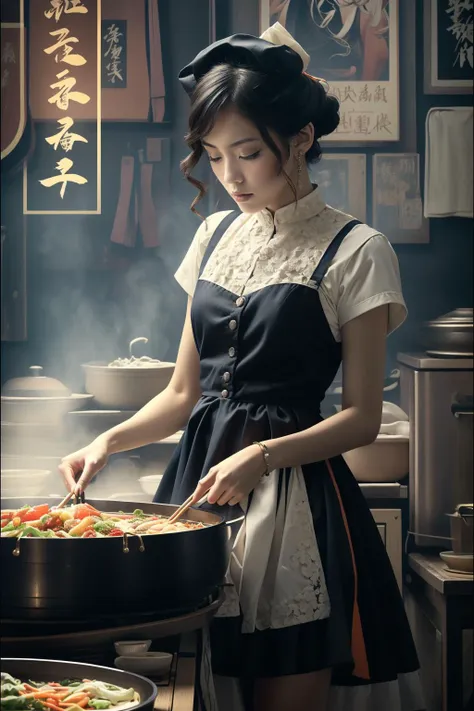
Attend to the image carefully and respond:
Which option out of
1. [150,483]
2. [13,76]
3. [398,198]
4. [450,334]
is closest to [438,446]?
[450,334]

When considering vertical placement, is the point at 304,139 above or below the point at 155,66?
below

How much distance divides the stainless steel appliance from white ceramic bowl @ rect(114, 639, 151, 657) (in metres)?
1.57

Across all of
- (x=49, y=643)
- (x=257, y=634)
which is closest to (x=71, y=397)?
(x=257, y=634)

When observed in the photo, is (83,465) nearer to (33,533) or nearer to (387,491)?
(33,533)

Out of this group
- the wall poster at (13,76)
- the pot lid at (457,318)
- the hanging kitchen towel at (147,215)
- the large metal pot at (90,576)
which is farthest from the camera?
the hanging kitchen towel at (147,215)

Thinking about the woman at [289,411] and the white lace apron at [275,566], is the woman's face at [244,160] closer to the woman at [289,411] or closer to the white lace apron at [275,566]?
the woman at [289,411]

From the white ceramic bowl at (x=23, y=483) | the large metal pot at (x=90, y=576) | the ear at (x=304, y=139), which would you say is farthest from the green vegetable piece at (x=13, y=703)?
the white ceramic bowl at (x=23, y=483)

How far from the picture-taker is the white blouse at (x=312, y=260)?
1521mm

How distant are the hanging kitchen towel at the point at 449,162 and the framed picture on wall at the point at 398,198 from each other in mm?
124

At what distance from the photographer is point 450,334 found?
2521mm

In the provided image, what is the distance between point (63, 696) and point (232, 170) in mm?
867

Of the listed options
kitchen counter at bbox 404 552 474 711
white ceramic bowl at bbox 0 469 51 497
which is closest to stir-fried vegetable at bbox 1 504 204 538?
white ceramic bowl at bbox 0 469 51 497

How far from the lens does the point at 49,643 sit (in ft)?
3.69

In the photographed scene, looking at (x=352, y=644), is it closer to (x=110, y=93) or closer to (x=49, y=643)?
(x=49, y=643)
